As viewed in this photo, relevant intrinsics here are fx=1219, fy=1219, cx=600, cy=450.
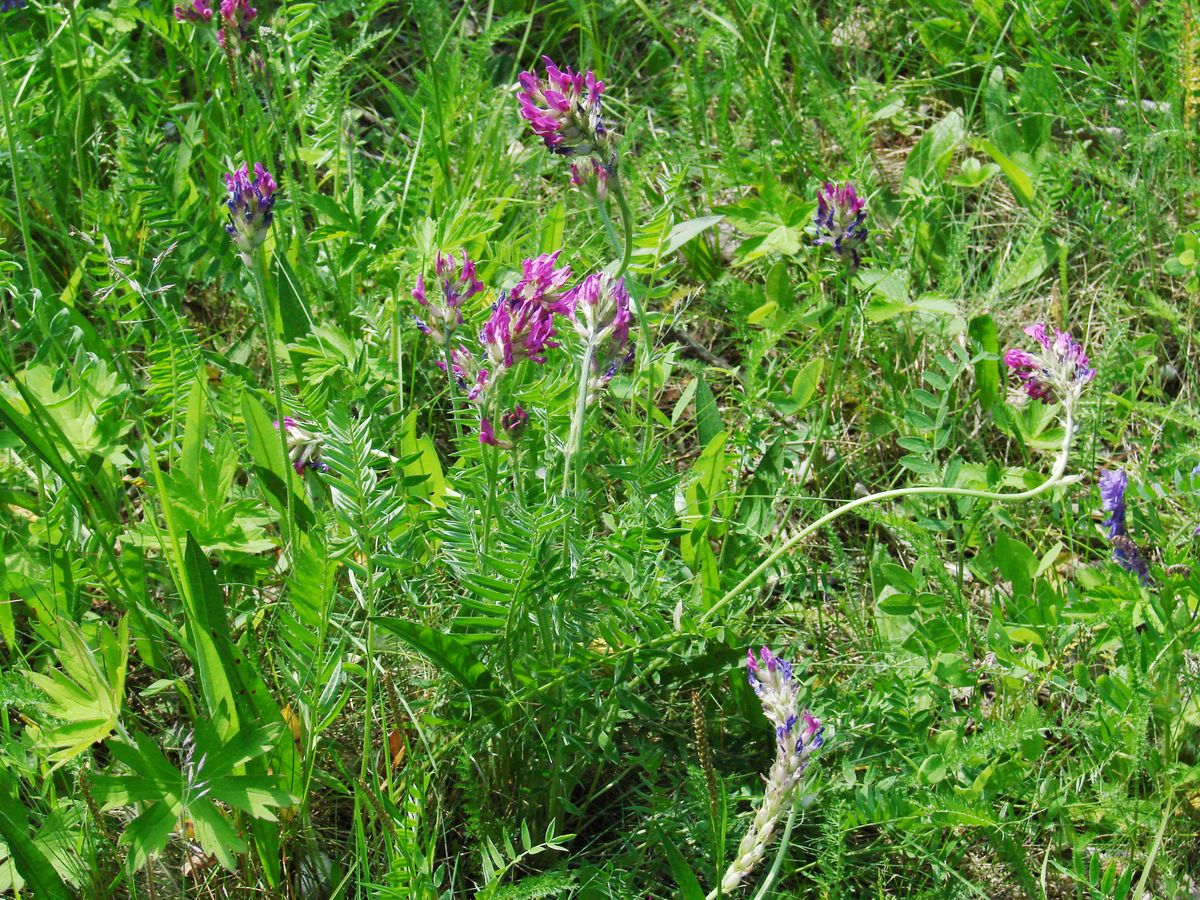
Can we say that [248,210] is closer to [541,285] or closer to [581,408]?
[541,285]

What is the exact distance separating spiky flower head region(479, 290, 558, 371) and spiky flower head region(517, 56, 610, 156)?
240 millimetres

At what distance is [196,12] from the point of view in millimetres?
2582

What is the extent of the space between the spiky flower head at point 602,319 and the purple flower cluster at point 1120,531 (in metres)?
0.87

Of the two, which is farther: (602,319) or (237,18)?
(237,18)

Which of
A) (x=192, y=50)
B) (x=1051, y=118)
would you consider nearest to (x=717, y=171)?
(x=1051, y=118)

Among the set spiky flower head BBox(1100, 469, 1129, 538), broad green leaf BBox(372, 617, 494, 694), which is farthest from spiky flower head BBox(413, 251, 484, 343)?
spiky flower head BBox(1100, 469, 1129, 538)

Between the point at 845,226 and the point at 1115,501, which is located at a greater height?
the point at 845,226

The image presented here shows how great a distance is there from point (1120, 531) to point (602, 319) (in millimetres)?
992

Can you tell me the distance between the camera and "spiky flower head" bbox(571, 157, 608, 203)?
175cm

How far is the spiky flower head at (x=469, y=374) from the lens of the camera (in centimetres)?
162

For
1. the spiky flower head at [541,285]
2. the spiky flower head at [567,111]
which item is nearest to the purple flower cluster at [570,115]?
the spiky flower head at [567,111]

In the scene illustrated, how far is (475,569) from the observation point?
1752 mm

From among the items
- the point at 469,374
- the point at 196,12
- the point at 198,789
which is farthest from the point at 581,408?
the point at 196,12

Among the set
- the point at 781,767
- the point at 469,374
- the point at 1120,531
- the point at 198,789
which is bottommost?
the point at 1120,531
